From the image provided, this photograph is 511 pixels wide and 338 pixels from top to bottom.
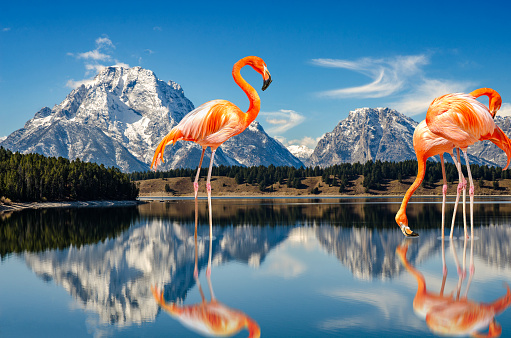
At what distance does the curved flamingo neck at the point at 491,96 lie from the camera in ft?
79.8

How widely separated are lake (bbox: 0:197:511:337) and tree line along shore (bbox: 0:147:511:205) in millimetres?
66167

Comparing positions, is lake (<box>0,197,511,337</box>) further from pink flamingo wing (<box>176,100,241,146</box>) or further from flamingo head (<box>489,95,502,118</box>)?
flamingo head (<box>489,95,502,118</box>)

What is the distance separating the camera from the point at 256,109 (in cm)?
2456

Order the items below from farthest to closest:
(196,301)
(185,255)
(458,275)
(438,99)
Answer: (438,99), (185,255), (458,275), (196,301)

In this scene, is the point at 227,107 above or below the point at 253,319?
above

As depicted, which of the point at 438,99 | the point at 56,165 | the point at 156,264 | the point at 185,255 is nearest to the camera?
the point at 156,264

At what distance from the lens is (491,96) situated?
974 inches

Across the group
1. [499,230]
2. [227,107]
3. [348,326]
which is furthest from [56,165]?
[348,326]

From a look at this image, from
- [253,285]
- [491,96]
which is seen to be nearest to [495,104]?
[491,96]

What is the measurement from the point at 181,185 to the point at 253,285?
7412 inches

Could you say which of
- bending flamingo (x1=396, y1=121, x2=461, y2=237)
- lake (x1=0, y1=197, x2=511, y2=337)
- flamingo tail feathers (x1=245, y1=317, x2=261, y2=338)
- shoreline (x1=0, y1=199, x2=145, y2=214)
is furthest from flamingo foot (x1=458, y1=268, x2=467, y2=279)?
shoreline (x1=0, y1=199, x2=145, y2=214)

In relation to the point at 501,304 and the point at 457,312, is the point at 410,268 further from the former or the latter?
the point at 457,312

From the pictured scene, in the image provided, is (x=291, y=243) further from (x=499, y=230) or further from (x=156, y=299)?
(x=499, y=230)

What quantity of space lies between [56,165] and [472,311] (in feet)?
336
